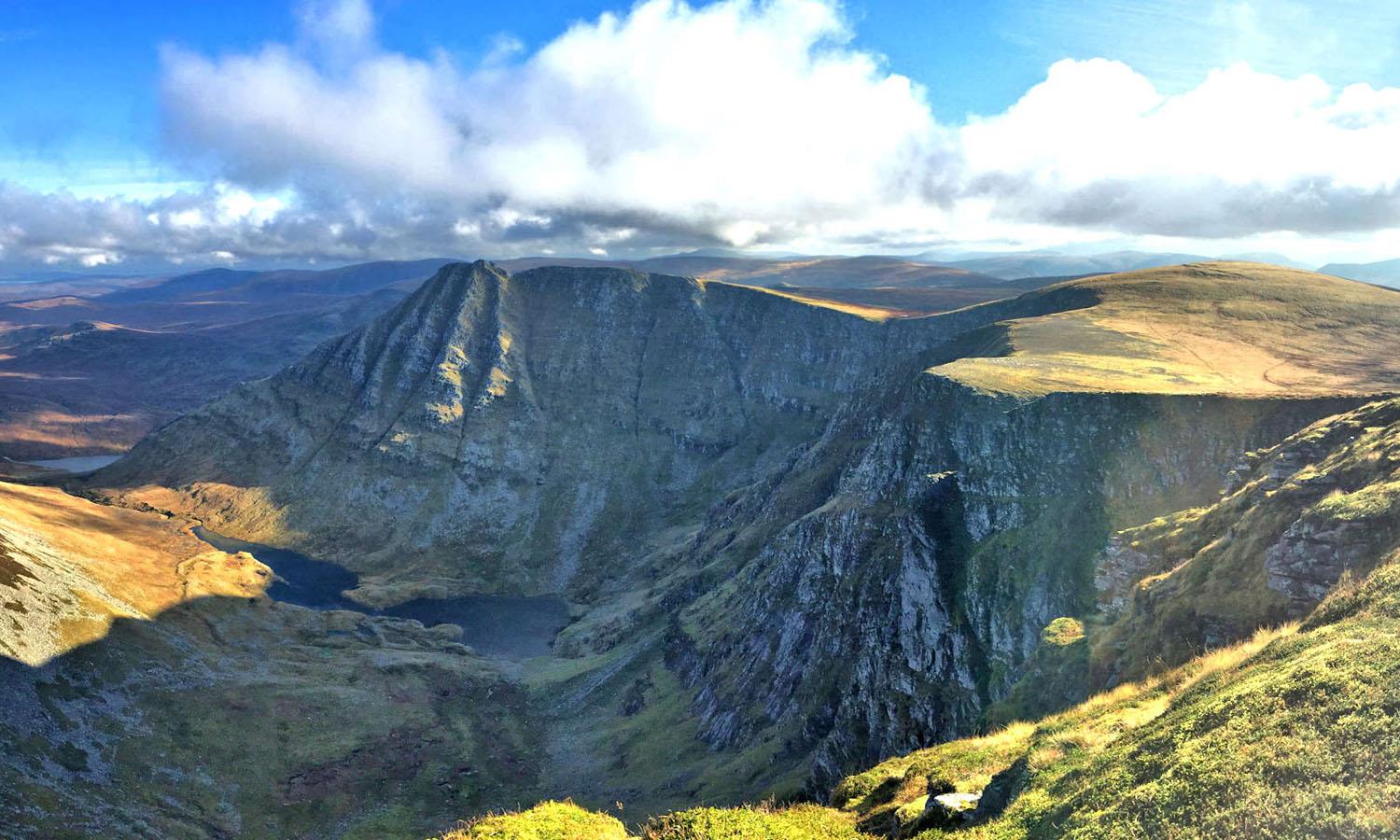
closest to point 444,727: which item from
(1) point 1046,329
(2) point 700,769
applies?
(2) point 700,769

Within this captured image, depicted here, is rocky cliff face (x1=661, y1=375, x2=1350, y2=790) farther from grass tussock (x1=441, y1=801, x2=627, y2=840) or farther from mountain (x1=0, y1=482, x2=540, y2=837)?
grass tussock (x1=441, y1=801, x2=627, y2=840)

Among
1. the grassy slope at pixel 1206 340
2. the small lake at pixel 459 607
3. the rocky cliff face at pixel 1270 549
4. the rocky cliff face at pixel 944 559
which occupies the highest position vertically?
the grassy slope at pixel 1206 340

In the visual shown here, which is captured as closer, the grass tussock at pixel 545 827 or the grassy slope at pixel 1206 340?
the grass tussock at pixel 545 827

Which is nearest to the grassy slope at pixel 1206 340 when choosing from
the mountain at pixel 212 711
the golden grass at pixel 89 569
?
the mountain at pixel 212 711

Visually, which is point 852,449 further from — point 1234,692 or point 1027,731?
point 1234,692

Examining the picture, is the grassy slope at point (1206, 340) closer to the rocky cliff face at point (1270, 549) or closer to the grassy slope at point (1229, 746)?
the rocky cliff face at point (1270, 549)

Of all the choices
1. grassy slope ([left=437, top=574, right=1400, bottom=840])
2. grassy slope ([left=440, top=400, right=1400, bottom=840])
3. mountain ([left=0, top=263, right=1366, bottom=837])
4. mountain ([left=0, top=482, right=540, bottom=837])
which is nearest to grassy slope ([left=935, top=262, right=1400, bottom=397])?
mountain ([left=0, top=263, right=1366, bottom=837])

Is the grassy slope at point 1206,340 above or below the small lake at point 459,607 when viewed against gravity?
above

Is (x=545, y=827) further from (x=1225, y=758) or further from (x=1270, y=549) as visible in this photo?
(x=1270, y=549)
